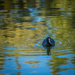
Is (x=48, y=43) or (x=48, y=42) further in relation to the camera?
(x=48, y=43)

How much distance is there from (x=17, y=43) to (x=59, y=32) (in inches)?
101

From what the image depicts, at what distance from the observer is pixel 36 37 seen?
38.0 ft

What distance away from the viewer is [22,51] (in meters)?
9.70

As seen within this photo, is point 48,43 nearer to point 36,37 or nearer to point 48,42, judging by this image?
point 48,42

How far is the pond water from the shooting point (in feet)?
26.9

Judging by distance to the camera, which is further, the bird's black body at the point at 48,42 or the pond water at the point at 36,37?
the bird's black body at the point at 48,42

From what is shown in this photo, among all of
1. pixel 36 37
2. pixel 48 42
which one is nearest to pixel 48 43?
pixel 48 42

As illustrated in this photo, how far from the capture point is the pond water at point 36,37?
8188 mm

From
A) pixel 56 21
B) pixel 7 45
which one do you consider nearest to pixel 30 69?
pixel 7 45

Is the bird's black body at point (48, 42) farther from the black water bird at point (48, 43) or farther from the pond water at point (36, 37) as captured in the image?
the pond water at point (36, 37)

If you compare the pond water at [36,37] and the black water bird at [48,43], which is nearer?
the pond water at [36,37]

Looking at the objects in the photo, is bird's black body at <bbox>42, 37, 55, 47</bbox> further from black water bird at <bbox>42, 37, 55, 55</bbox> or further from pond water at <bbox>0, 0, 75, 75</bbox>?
pond water at <bbox>0, 0, 75, 75</bbox>

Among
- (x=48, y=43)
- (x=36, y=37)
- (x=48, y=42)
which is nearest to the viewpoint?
(x=48, y=42)

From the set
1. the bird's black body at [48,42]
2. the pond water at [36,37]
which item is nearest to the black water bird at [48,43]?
the bird's black body at [48,42]
